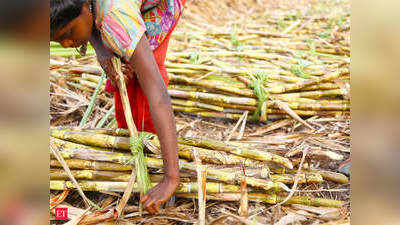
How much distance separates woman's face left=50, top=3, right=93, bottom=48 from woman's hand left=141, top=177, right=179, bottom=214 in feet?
2.09

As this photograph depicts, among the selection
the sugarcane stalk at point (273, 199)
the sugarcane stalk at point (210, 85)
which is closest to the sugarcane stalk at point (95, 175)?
the sugarcane stalk at point (273, 199)

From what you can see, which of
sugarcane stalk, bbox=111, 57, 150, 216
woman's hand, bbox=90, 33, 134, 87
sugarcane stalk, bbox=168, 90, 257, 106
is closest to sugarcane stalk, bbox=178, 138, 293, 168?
sugarcane stalk, bbox=111, 57, 150, 216

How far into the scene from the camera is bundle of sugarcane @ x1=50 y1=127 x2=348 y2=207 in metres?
1.27

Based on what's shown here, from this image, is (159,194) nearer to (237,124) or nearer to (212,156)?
(212,156)

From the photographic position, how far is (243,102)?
2158 mm

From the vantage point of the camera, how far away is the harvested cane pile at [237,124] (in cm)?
127

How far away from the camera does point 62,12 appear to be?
0.98 meters

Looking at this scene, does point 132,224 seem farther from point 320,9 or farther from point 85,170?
point 320,9

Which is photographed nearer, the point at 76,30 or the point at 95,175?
the point at 76,30

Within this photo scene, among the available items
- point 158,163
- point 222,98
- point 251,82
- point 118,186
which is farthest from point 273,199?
point 251,82

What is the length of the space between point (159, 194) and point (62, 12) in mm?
728

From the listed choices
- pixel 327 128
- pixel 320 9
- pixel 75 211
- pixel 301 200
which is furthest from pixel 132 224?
pixel 320 9

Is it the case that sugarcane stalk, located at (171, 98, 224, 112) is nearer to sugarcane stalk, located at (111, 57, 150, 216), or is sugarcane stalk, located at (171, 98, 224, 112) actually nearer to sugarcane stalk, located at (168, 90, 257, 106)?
sugarcane stalk, located at (168, 90, 257, 106)

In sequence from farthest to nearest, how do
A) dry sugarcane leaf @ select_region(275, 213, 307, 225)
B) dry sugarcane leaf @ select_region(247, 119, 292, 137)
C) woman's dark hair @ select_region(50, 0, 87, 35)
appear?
dry sugarcane leaf @ select_region(247, 119, 292, 137)
dry sugarcane leaf @ select_region(275, 213, 307, 225)
woman's dark hair @ select_region(50, 0, 87, 35)
